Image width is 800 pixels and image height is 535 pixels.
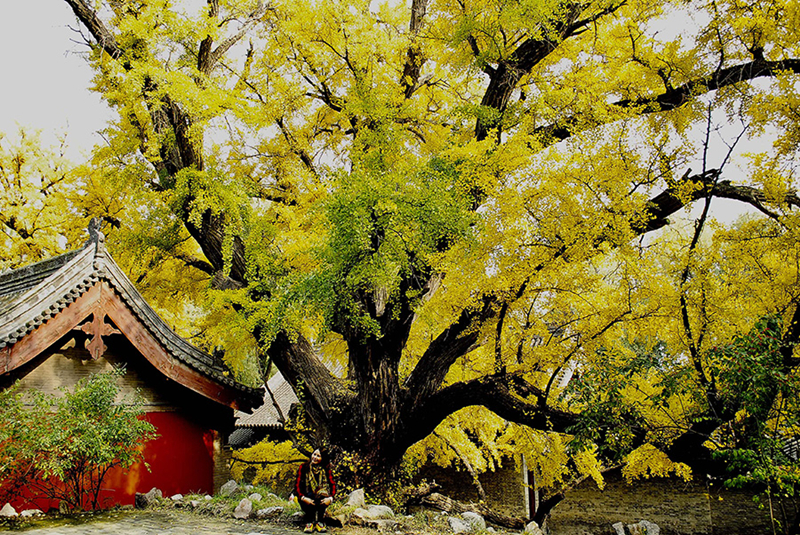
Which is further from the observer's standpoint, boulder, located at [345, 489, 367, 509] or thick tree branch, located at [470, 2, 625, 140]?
thick tree branch, located at [470, 2, 625, 140]

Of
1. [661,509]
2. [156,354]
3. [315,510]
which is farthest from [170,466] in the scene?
[661,509]

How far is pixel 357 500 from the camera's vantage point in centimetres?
691

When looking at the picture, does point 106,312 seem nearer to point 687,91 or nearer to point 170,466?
point 170,466

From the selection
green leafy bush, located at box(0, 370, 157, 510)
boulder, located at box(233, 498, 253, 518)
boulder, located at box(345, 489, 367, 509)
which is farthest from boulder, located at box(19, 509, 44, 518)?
boulder, located at box(345, 489, 367, 509)

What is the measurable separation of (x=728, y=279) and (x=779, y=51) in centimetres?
280

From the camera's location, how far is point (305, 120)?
34.4 ft

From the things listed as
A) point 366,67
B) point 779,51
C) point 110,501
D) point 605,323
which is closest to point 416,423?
point 605,323

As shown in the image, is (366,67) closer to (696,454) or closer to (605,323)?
(605,323)

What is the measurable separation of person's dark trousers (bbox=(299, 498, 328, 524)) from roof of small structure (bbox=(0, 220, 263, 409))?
148 inches

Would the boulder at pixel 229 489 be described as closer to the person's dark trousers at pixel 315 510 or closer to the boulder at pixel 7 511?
the boulder at pixel 7 511

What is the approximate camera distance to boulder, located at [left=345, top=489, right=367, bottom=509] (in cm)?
680

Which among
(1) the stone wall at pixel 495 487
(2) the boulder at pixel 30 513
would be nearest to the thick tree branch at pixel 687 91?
(2) the boulder at pixel 30 513

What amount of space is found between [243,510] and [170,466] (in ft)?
7.62

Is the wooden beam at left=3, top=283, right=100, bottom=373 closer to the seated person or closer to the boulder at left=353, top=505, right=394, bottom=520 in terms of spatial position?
the seated person
